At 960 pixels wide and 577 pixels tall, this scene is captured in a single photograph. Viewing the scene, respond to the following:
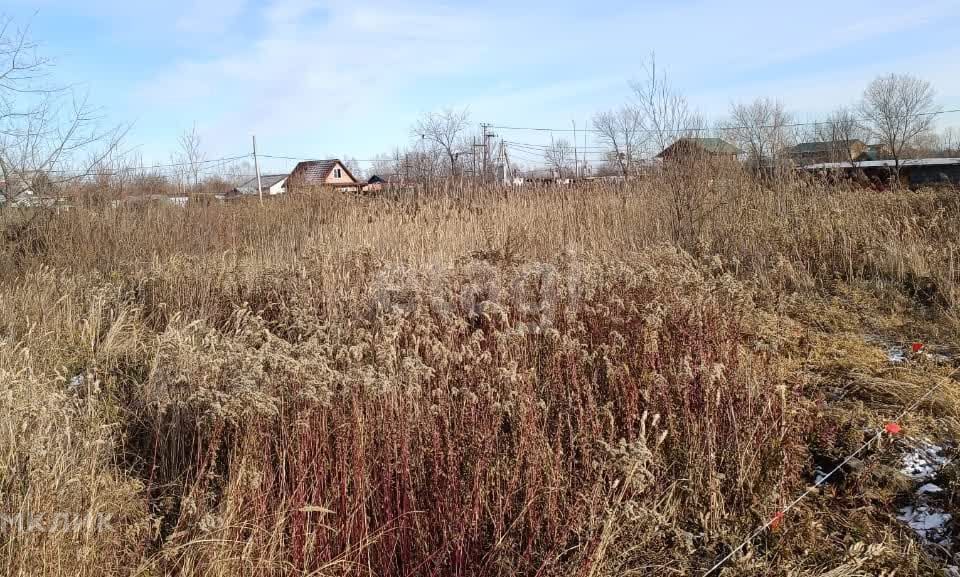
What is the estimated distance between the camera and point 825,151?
15430mm

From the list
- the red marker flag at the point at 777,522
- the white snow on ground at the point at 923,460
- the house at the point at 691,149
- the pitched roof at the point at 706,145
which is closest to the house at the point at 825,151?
the pitched roof at the point at 706,145

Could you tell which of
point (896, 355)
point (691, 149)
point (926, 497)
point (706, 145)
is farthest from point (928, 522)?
point (706, 145)

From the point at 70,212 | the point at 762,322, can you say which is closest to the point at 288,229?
the point at 70,212

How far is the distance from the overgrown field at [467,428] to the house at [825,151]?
240 inches

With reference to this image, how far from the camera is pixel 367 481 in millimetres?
2219

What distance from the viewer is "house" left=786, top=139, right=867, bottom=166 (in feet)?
33.6

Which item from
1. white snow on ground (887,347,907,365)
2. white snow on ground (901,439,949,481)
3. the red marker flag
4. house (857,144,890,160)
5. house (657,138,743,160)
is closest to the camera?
the red marker flag

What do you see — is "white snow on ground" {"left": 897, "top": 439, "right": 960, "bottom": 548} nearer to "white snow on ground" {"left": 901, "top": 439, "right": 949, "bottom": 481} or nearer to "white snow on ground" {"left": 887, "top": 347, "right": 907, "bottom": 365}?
"white snow on ground" {"left": 901, "top": 439, "right": 949, "bottom": 481}

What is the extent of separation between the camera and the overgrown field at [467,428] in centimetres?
208

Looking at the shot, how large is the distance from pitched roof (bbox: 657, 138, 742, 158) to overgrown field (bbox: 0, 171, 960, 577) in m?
2.53

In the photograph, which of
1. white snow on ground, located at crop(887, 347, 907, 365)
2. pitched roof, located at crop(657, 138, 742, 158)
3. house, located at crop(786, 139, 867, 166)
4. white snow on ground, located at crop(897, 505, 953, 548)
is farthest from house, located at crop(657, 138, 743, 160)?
white snow on ground, located at crop(897, 505, 953, 548)

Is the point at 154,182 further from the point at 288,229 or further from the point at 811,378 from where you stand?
the point at 811,378

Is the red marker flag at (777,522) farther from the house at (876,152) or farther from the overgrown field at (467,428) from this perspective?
the house at (876,152)

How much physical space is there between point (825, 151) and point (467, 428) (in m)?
16.4
